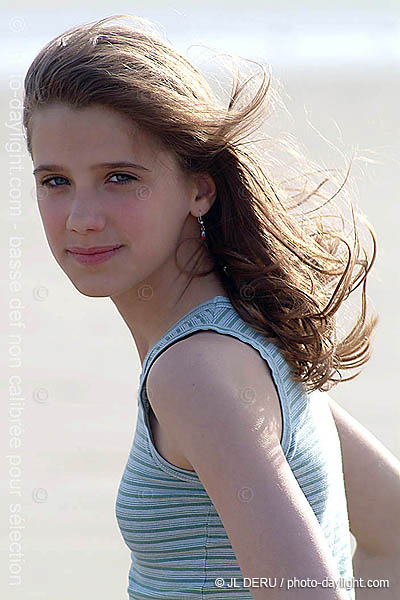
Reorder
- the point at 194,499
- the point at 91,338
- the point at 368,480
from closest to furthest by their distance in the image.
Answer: the point at 194,499, the point at 368,480, the point at 91,338

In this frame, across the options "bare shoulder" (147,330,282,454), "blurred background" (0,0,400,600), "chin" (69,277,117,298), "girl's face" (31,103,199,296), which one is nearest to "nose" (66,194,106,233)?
"girl's face" (31,103,199,296)

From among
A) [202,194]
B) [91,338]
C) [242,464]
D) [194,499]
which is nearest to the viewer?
[242,464]

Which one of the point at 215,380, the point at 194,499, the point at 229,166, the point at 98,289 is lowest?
the point at 194,499

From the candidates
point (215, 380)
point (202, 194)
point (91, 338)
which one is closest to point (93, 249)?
point (202, 194)

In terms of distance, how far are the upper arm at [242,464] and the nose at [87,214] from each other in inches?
12.0

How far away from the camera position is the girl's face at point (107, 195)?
1.55m

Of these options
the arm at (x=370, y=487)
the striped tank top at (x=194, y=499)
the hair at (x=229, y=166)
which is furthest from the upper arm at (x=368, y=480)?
the striped tank top at (x=194, y=499)

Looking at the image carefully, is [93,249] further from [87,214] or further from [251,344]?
[251,344]

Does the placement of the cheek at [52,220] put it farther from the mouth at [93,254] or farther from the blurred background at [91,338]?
the blurred background at [91,338]

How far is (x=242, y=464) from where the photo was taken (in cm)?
127

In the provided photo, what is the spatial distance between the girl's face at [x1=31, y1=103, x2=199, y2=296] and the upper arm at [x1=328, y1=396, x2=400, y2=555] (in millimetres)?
504

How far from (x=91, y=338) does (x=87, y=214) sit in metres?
3.54

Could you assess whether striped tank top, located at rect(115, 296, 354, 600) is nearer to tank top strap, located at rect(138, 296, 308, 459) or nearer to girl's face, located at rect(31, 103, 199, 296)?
tank top strap, located at rect(138, 296, 308, 459)

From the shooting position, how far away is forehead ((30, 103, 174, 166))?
1.54 metres
